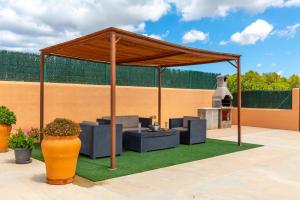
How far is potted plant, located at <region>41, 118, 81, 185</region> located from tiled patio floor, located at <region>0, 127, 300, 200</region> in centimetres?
20

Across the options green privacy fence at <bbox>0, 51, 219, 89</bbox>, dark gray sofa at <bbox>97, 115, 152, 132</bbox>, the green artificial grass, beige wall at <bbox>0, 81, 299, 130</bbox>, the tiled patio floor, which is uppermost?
green privacy fence at <bbox>0, 51, 219, 89</bbox>

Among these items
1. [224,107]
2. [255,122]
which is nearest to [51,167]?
[224,107]

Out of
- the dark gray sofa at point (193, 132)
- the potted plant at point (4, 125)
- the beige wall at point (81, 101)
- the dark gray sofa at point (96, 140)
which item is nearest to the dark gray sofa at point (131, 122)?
the dark gray sofa at point (193, 132)

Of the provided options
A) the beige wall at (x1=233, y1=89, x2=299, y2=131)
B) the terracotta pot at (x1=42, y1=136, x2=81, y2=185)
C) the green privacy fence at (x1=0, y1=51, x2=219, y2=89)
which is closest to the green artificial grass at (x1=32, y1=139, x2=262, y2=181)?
the terracotta pot at (x1=42, y1=136, x2=81, y2=185)

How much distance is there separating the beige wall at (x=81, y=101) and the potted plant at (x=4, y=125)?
1.25 m

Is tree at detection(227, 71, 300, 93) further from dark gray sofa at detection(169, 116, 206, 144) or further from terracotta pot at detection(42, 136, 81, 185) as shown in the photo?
terracotta pot at detection(42, 136, 81, 185)

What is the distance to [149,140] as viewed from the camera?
892 centimetres

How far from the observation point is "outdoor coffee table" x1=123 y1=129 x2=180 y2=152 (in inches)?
347

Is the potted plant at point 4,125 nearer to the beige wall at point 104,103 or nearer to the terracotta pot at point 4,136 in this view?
the terracotta pot at point 4,136

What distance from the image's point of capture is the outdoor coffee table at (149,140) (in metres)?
8.80

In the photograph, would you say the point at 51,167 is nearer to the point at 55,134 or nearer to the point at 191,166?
the point at 55,134

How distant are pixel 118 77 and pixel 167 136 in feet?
15.9

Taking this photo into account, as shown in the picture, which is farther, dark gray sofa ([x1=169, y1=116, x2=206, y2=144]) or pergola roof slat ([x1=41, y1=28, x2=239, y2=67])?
dark gray sofa ([x1=169, y1=116, x2=206, y2=144])

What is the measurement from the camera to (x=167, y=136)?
9422mm
